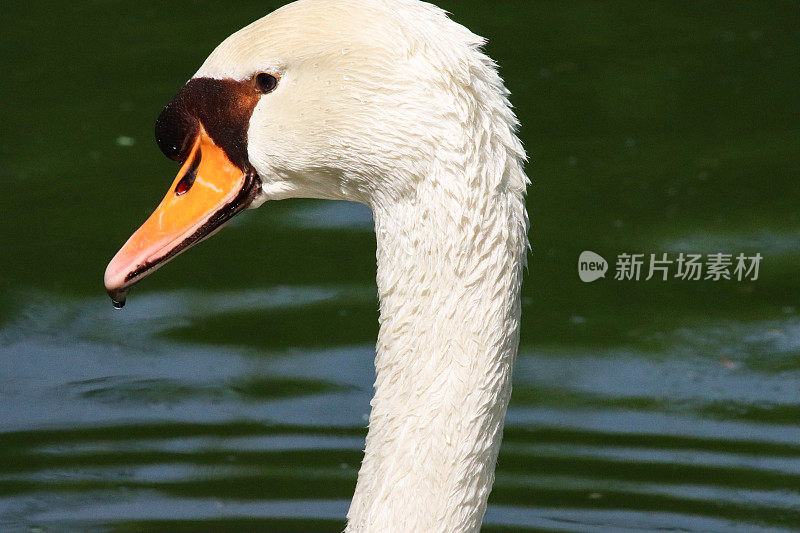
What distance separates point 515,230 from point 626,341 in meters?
3.31

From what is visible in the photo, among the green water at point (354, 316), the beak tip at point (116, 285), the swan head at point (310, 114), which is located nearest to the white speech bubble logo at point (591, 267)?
the green water at point (354, 316)

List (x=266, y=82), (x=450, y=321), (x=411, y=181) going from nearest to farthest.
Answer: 1. (x=411, y=181)
2. (x=450, y=321)
3. (x=266, y=82)

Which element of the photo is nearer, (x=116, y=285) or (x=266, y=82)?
(x=266, y=82)

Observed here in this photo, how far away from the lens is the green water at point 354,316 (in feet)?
18.3

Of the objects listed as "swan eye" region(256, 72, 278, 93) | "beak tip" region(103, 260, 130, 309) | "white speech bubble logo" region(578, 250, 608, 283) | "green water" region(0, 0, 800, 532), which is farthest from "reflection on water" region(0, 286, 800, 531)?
"swan eye" region(256, 72, 278, 93)

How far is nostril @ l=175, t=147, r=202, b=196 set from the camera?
3635 millimetres

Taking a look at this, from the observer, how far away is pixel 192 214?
3.62 metres

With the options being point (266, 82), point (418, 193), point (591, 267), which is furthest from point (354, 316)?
point (418, 193)

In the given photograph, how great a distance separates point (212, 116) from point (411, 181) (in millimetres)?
653

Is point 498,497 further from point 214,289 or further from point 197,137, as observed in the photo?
point 197,137

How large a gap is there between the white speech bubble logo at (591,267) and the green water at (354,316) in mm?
50

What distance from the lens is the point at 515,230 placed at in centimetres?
321

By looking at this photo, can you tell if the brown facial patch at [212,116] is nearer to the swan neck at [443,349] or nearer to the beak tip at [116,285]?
the beak tip at [116,285]

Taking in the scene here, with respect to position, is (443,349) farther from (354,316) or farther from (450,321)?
(354,316)
